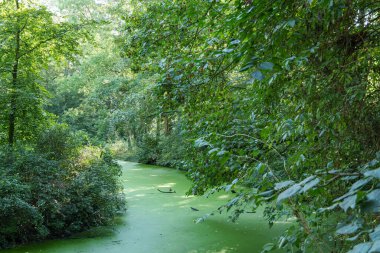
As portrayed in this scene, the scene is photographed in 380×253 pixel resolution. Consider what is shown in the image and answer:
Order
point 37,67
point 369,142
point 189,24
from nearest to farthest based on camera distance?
point 369,142 → point 189,24 → point 37,67

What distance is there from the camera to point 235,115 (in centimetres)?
301

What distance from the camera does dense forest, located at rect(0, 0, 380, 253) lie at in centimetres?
131

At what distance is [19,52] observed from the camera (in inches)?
236

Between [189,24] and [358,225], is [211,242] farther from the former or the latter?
[358,225]

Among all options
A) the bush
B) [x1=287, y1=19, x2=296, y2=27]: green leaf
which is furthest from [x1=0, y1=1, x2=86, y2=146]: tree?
[x1=287, y1=19, x2=296, y2=27]: green leaf

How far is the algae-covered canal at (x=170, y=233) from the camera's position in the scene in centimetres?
454

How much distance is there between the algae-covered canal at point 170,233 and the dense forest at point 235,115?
1.07 ft

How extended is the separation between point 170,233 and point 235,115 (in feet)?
9.03

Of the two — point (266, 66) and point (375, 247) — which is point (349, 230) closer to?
point (375, 247)

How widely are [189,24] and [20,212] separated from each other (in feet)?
10.5

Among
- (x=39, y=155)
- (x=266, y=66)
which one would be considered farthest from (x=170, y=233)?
(x=266, y=66)

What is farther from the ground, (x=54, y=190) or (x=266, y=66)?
(x=266, y=66)

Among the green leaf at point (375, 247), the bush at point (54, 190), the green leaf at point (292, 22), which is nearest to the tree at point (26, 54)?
the bush at point (54, 190)

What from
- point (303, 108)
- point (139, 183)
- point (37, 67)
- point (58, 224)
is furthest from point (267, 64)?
point (139, 183)
